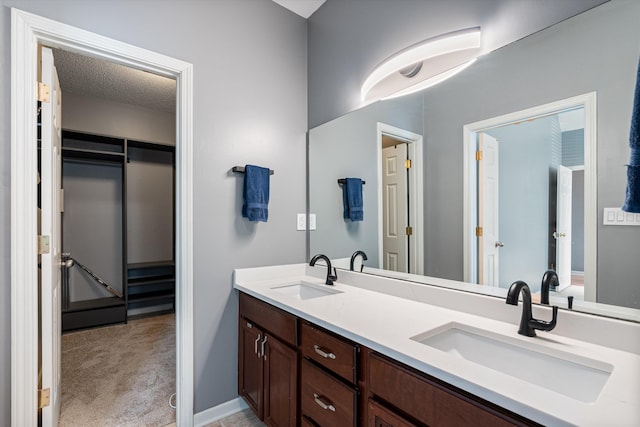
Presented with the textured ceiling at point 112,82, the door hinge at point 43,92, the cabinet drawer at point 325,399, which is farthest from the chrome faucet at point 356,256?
the textured ceiling at point 112,82

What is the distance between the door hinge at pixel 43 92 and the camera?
56.5 inches

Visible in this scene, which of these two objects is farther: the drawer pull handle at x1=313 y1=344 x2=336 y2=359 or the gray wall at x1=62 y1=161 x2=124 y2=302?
the gray wall at x1=62 y1=161 x2=124 y2=302

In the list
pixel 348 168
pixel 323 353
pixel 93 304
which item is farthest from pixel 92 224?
pixel 323 353

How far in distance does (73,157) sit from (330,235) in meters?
3.29

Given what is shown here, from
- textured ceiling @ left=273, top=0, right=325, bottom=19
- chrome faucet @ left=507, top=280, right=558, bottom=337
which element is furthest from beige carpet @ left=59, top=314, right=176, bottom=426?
textured ceiling @ left=273, top=0, right=325, bottom=19

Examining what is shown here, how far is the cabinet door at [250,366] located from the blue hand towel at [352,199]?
0.90 meters

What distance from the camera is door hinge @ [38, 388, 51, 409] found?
1462 mm

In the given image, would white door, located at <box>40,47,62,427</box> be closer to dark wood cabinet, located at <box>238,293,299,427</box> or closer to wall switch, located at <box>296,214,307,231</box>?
dark wood cabinet, located at <box>238,293,299,427</box>

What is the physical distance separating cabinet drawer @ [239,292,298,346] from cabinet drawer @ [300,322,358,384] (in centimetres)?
8

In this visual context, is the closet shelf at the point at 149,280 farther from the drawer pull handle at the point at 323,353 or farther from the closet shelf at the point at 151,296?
the drawer pull handle at the point at 323,353

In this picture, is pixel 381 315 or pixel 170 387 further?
pixel 170 387

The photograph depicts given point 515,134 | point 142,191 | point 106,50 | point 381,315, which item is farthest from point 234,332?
point 142,191

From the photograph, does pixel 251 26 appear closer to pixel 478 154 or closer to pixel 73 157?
pixel 478 154

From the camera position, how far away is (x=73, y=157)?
3.41 metres
